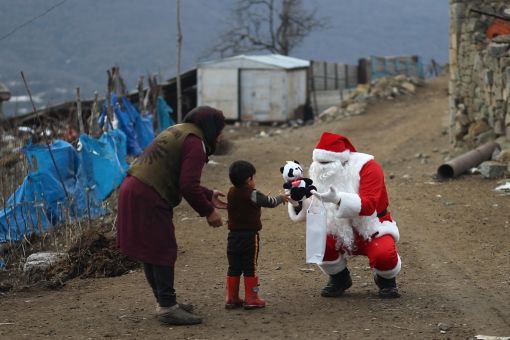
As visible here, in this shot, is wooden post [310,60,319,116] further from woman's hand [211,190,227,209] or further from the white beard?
woman's hand [211,190,227,209]

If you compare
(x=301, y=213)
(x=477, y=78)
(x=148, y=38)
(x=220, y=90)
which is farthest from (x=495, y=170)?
(x=148, y=38)

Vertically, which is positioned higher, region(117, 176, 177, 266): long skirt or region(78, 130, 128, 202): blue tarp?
region(117, 176, 177, 266): long skirt

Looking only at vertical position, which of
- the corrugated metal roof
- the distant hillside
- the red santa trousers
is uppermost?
the red santa trousers

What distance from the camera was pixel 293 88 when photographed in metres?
28.8

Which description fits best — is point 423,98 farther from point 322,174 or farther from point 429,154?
point 322,174

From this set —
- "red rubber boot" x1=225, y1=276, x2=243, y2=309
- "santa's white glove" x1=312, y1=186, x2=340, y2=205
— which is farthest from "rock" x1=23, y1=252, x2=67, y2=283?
"santa's white glove" x1=312, y1=186, x2=340, y2=205

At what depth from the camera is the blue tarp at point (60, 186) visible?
9516 millimetres

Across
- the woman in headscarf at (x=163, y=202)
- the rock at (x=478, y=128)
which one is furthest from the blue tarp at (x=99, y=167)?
the rock at (x=478, y=128)

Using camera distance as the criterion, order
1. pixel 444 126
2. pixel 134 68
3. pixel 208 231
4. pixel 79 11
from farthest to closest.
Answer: pixel 79 11 < pixel 134 68 < pixel 444 126 < pixel 208 231

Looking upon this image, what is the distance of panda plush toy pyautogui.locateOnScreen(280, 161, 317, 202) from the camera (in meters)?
6.27

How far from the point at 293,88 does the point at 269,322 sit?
23104 millimetres

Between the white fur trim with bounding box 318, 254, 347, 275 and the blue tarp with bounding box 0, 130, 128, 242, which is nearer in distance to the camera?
the white fur trim with bounding box 318, 254, 347, 275

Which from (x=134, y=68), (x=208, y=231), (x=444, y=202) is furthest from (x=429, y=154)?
(x=134, y=68)

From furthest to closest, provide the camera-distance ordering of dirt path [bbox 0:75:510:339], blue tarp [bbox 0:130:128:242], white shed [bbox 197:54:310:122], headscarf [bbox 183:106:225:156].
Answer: white shed [bbox 197:54:310:122], blue tarp [bbox 0:130:128:242], headscarf [bbox 183:106:225:156], dirt path [bbox 0:75:510:339]
